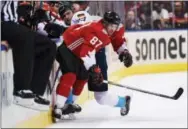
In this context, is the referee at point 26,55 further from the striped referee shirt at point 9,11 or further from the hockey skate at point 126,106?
the hockey skate at point 126,106

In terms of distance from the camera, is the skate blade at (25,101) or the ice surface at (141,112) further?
the ice surface at (141,112)

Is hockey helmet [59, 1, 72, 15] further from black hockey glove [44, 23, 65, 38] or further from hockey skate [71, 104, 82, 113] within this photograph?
hockey skate [71, 104, 82, 113]

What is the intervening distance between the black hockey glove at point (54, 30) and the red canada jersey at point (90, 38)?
2 centimetres

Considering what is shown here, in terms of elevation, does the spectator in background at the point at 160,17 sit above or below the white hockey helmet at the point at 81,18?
below

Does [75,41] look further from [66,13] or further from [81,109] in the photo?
[81,109]

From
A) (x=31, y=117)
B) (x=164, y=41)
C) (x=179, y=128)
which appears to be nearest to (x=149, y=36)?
(x=164, y=41)

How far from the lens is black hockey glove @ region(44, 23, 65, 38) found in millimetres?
932

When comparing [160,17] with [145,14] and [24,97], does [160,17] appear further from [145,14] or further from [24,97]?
[24,97]

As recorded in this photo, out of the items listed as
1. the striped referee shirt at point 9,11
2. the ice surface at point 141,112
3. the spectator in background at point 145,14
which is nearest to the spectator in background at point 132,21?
the spectator in background at point 145,14

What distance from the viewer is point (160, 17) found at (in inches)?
43.4

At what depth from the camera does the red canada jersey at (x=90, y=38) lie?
887 mm

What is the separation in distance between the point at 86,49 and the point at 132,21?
19 cm

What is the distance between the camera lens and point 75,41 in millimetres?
905

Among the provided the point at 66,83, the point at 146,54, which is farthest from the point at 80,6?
the point at 146,54
